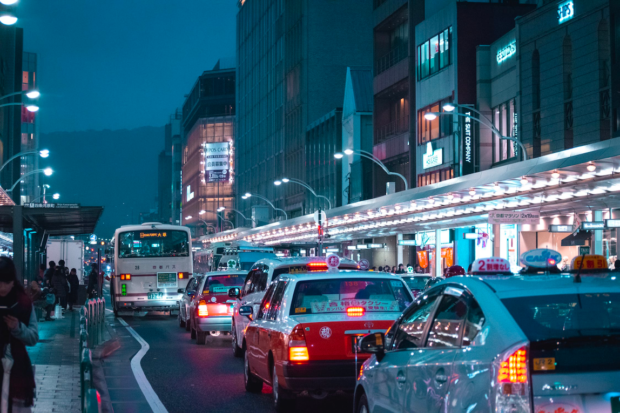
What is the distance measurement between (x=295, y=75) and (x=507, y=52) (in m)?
51.6

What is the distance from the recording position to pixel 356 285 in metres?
11.3

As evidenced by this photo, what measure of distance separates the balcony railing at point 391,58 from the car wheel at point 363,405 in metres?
53.0

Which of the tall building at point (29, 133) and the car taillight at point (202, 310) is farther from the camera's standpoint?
the tall building at point (29, 133)

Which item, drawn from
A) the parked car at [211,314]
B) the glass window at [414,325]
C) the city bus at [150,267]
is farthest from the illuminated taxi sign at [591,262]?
the city bus at [150,267]

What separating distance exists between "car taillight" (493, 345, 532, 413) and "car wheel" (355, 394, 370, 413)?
2.49m

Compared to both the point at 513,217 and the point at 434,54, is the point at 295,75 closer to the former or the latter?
the point at 434,54

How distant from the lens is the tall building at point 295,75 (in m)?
91.2

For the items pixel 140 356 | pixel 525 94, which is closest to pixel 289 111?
pixel 525 94

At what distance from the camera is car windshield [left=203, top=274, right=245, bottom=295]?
909 inches

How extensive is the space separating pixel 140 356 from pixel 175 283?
53.9 feet

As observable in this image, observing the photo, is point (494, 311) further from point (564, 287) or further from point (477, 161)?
point (477, 161)

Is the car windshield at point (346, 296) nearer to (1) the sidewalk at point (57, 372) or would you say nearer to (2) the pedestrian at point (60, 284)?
(1) the sidewalk at point (57, 372)

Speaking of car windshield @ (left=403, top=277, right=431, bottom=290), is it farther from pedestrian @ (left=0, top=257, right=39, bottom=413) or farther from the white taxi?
pedestrian @ (left=0, top=257, right=39, bottom=413)

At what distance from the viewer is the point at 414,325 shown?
6906 mm
